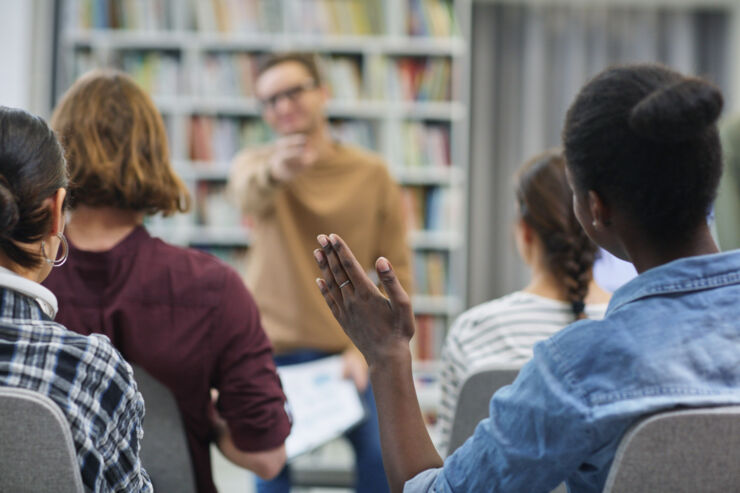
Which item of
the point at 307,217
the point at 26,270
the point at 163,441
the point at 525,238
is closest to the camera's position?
the point at 26,270

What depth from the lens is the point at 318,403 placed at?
84.0 inches

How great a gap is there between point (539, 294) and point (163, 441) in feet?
2.58

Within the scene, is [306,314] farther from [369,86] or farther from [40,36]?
[40,36]

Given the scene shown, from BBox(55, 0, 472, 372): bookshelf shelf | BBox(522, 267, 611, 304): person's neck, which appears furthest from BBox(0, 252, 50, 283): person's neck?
BBox(55, 0, 472, 372): bookshelf shelf

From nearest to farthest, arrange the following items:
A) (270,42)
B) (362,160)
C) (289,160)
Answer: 1. (289,160)
2. (362,160)
3. (270,42)

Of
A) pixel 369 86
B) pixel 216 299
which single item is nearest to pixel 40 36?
pixel 369 86

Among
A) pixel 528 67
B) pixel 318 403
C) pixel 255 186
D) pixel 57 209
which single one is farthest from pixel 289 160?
pixel 528 67

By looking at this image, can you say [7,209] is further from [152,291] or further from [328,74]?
[328,74]

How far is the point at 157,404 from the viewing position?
4.07 feet

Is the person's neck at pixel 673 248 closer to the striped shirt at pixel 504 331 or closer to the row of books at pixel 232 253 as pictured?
the striped shirt at pixel 504 331

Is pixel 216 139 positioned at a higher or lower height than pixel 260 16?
lower

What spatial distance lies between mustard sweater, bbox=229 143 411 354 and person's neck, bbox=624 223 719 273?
1494 mm

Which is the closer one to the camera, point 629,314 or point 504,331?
point 629,314

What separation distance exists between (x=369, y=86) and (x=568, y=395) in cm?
326
